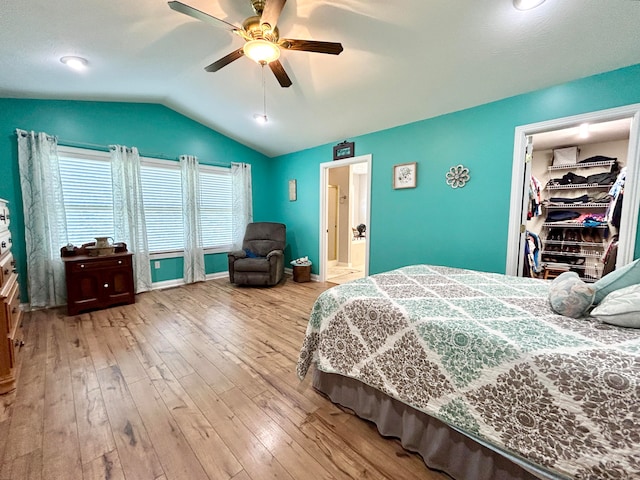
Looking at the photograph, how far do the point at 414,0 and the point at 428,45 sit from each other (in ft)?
1.51

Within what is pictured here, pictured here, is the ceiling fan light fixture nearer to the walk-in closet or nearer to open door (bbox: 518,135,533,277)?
open door (bbox: 518,135,533,277)

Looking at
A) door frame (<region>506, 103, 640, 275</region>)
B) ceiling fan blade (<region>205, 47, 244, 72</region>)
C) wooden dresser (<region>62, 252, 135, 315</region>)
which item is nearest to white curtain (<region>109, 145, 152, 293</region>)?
wooden dresser (<region>62, 252, 135, 315</region>)

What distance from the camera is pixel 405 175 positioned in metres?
3.44

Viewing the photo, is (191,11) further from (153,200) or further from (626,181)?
(626,181)

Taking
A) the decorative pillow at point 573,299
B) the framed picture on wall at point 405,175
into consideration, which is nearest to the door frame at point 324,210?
the framed picture on wall at point 405,175

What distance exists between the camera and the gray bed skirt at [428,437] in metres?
1.07

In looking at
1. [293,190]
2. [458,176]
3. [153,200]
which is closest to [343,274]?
[293,190]

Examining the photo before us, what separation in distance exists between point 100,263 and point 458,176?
4439mm

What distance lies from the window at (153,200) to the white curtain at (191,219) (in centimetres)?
10

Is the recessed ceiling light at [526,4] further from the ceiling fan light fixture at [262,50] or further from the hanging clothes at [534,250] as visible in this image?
the hanging clothes at [534,250]

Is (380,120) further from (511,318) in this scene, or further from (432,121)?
(511,318)

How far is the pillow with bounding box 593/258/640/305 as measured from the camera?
1231 millimetres

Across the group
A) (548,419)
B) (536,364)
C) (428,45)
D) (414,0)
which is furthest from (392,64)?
(548,419)

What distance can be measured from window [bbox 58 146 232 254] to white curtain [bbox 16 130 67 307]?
127 mm
